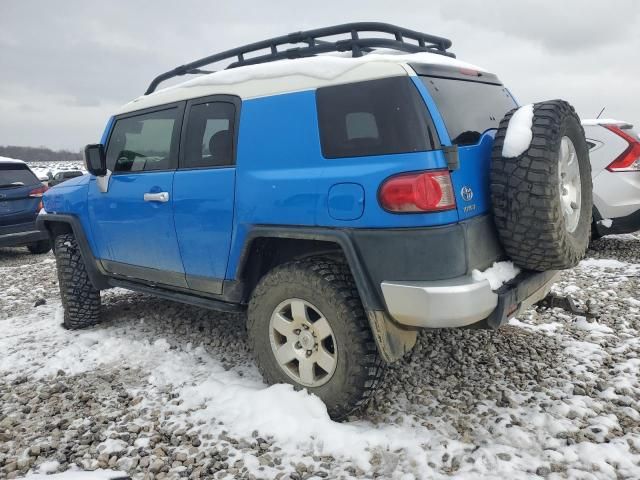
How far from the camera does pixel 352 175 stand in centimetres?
227

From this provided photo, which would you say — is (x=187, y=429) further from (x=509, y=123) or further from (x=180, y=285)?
(x=509, y=123)

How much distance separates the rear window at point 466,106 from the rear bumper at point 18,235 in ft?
23.7

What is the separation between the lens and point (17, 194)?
7816mm

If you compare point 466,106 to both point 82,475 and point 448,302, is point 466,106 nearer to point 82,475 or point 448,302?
point 448,302

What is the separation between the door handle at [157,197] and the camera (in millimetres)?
3186

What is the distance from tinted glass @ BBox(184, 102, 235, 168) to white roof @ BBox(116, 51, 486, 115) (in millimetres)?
107

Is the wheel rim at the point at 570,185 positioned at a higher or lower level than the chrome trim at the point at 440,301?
higher

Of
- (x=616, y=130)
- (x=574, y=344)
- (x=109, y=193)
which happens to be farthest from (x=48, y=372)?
(x=616, y=130)

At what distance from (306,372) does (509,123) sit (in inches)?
69.3

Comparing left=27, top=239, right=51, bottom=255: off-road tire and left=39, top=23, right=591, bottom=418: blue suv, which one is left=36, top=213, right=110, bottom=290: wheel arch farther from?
left=27, top=239, right=51, bottom=255: off-road tire

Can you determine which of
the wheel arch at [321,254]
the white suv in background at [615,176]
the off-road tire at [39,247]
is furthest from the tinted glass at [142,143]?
the off-road tire at [39,247]

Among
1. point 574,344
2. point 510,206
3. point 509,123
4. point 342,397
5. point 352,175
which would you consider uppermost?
point 509,123

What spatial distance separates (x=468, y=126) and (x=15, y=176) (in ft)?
27.4

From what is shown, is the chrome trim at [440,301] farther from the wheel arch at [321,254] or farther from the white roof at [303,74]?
the white roof at [303,74]
